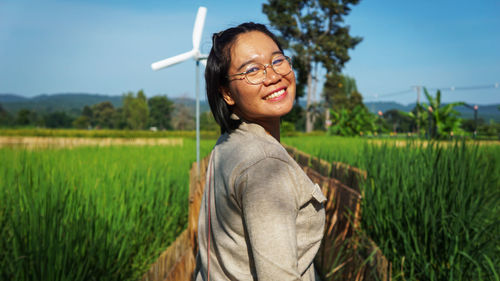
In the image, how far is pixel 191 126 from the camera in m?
76.4

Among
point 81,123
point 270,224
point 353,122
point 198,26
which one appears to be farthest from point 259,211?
point 81,123

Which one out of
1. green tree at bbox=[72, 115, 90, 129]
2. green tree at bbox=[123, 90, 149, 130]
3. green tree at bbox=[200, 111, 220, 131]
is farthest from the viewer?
green tree at bbox=[72, 115, 90, 129]

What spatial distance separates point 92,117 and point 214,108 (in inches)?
4536

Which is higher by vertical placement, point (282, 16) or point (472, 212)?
point (282, 16)

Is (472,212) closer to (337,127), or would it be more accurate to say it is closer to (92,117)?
(337,127)

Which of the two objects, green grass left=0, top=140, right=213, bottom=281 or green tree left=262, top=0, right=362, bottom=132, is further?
green tree left=262, top=0, right=362, bottom=132

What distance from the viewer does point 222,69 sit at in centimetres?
95

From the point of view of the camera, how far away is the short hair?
3.09 feet

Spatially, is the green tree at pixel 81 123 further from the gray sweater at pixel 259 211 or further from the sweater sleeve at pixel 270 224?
the sweater sleeve at pixel 270 224

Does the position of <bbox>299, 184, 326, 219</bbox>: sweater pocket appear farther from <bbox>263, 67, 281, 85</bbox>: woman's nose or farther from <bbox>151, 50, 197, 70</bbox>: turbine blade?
<bbox>151, 50, 197, 70</bbox>: turbine blade

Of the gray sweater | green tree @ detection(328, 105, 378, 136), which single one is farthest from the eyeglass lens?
green tree @ detection(328, 105, 378, 136)

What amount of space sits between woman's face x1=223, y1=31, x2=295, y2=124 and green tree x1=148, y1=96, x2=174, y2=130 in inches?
3789

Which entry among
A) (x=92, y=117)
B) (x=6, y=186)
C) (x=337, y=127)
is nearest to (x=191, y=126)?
(x=92, y=117)

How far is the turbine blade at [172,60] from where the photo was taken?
343 inches
